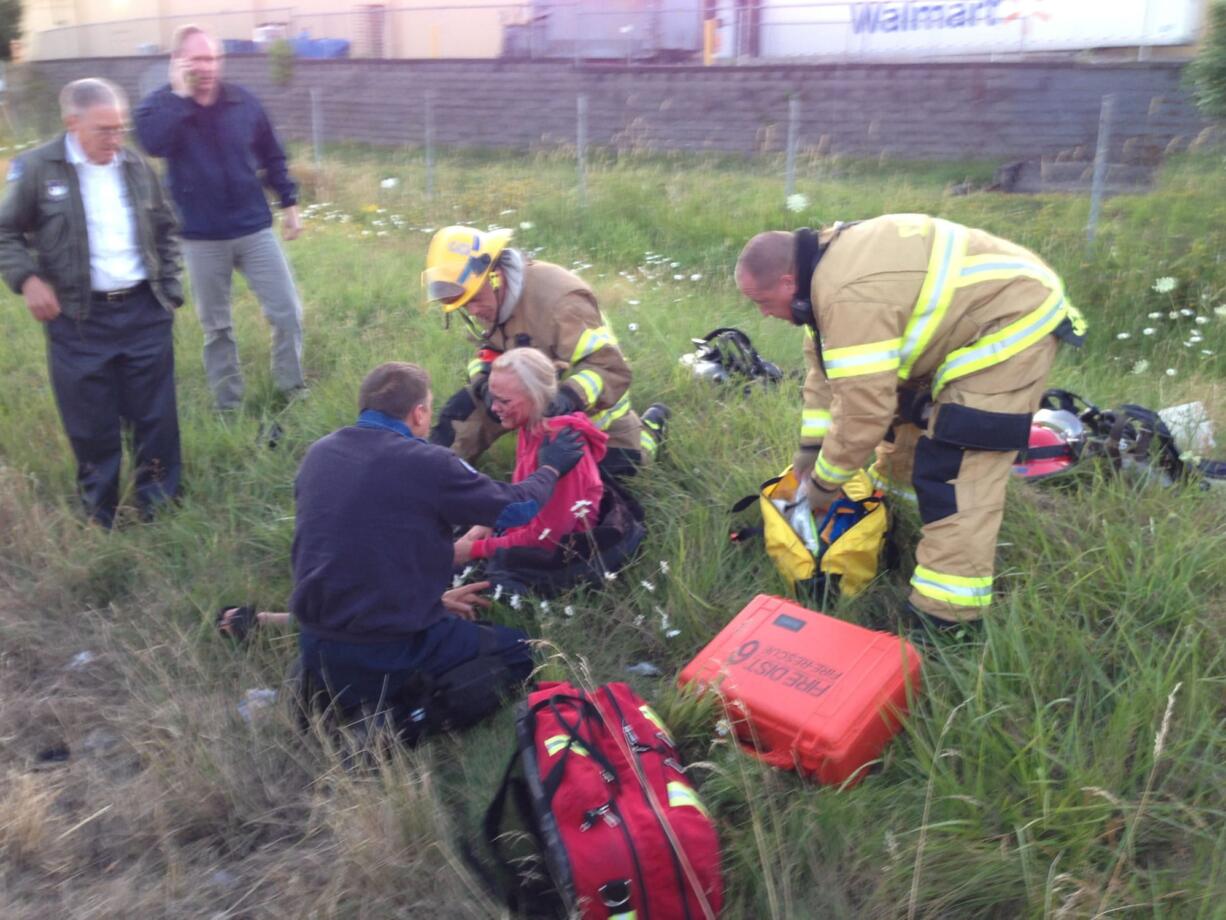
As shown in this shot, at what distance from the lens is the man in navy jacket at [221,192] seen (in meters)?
5.61

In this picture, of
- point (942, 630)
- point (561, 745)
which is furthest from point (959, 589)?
point (561, 745)

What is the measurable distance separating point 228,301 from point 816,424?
3.65 meters

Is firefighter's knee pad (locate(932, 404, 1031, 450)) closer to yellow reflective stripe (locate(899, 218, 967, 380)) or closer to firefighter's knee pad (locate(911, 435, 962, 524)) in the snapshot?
firefighter's knee pad (locate(911, 435, 962, 524))

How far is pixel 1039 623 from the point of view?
10.7ft

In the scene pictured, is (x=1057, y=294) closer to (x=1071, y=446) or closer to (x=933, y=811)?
(x=1071, y=446)

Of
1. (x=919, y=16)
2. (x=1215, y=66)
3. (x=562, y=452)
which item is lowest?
(x=562, y=452)

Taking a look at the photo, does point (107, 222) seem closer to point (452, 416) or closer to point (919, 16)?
point (452, 416)

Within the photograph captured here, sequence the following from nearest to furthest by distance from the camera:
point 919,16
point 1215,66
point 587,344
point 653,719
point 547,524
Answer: point 653,719 → point 547,524 → point 587,344 → point 1215,66 → point 919,16

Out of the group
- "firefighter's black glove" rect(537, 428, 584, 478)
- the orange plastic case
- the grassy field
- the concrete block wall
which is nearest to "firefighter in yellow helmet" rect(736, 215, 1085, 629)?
the grassy field

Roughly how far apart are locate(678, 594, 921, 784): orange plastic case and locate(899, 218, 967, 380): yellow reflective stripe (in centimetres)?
93

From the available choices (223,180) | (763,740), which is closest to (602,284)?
(223,180)

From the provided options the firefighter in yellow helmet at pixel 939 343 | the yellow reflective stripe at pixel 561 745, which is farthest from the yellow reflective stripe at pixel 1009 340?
the yellow reflective stripe at pixel 561 745

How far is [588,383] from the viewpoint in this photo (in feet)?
14.1

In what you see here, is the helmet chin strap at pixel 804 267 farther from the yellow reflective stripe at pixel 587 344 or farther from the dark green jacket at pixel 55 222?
the dark green jacket at pixel 55 222
